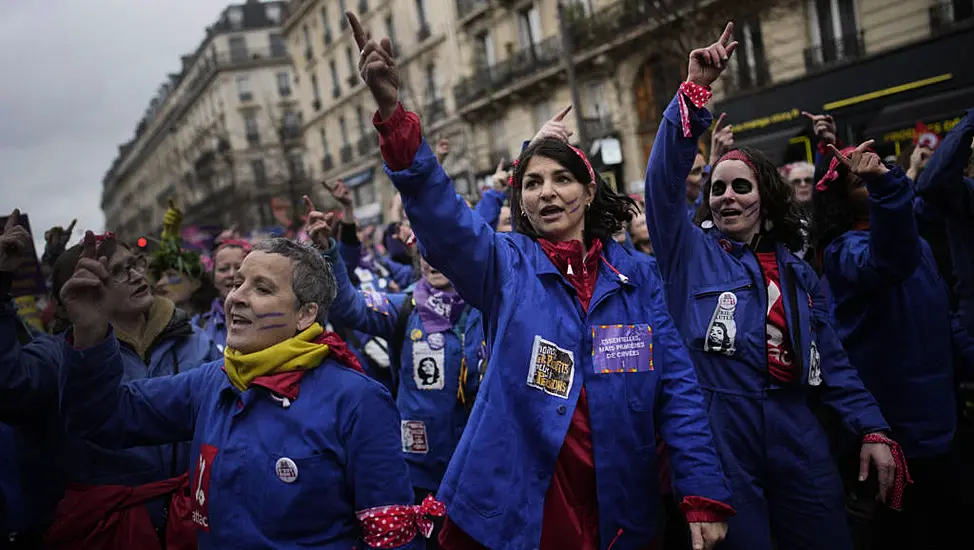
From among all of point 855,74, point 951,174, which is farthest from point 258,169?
point 951,174

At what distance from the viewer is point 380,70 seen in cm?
173

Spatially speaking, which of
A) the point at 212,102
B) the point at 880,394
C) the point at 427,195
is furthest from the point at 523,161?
the point at 212,102

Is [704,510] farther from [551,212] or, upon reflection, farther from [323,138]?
[323,138]

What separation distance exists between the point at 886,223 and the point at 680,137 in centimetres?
138

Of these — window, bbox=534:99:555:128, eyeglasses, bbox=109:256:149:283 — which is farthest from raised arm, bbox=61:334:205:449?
window, bbox=534:99:555:128

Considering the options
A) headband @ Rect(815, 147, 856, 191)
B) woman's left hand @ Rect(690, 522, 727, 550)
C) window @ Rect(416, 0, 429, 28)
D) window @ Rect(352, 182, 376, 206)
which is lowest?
woman's left hand @ Rect(690, 522, 727, 550)

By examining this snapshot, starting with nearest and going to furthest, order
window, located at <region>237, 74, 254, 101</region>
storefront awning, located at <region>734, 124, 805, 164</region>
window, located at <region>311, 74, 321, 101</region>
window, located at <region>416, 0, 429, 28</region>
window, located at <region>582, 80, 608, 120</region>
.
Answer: storefront awning, located at <region>734, 124, 805, 164</region>
window, located at <region>582, 80, 608, 120</region>
window, located at <region>416, 0, 429, 28</region>
window, located at <region>311, 74, 321, 101</region>
window, located at <region>237, 74, 254, 101</region>

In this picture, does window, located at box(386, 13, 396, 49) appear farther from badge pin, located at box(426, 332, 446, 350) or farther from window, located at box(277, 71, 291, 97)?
badge pin, located at box(426, 332, 446, 350)

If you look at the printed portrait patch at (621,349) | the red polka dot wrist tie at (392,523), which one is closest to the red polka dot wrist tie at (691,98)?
the printed portrait patch at (621,349)

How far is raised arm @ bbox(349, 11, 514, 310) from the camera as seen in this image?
1.75 m

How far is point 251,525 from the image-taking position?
2.02 meters

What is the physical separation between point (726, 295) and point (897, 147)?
36.3 feet

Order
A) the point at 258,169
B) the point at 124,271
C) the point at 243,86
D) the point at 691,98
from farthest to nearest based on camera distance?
the point at 243,86 < the point at 258,169 < the point at 124,271 < the point at 691,98

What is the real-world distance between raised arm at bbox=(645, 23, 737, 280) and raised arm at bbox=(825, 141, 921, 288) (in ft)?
3.30
